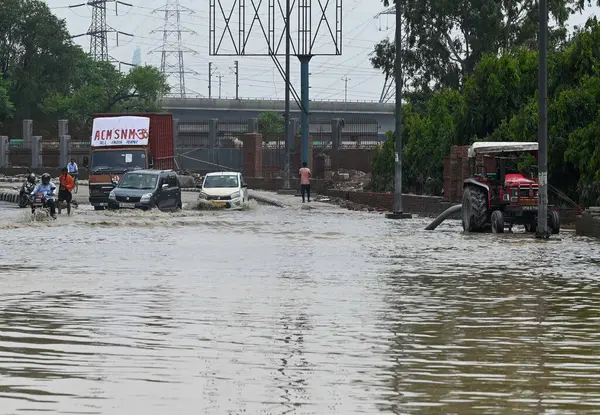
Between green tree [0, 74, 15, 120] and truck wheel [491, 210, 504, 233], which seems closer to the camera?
truck wheel [491, 210, 504, 233]

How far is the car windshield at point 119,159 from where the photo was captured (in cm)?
5081

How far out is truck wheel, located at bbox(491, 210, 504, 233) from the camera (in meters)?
32.5

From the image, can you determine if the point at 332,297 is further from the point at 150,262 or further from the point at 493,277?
the point at 150,262

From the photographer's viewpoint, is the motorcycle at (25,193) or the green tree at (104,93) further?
the green tree at (104,93)

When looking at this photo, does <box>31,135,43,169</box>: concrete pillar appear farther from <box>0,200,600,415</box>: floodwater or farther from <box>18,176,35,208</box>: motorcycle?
<box>0,200,600,415</box>: floodwater

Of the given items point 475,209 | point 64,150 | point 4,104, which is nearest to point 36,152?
point 64,150

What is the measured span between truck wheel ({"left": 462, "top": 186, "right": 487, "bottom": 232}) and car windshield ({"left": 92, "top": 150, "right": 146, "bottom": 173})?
1958cm

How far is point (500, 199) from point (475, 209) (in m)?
0.61

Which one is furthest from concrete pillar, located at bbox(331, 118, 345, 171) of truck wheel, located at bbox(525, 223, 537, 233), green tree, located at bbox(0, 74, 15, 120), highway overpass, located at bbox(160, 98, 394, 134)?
truck wheel, located at bbox(525, 223, 537, 233)

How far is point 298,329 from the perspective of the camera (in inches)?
518

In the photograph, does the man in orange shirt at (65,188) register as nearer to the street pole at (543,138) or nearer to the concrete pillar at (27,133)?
the street pole at (543,138)

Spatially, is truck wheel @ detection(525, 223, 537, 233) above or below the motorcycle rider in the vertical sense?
below

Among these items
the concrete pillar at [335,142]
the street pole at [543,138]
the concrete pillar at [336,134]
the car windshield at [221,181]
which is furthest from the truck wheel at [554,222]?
the concrete pillar at [336,134]

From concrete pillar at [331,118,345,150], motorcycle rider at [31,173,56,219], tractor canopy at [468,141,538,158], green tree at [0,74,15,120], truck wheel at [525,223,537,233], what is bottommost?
truck wheel at [525,223,537,233]
